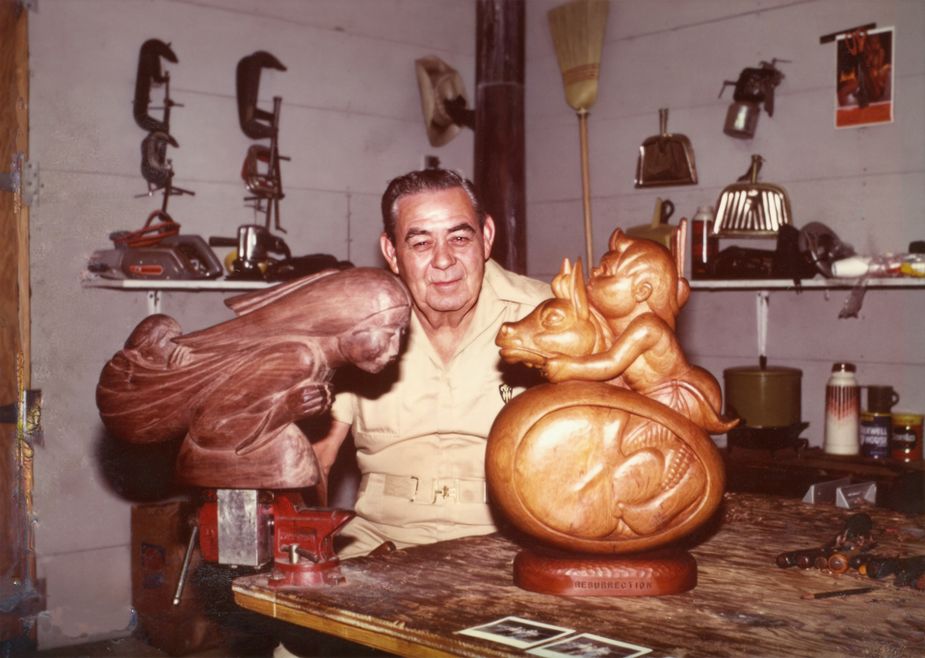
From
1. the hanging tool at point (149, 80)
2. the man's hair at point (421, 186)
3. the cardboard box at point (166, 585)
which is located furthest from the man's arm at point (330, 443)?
the hanging tool at point (149, 80)

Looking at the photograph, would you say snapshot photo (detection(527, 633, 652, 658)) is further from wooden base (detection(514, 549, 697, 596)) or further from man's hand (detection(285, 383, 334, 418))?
man's hand (detection(285, 383, 334, 418))

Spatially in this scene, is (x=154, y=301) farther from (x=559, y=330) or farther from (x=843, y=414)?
(x=843, y=414)

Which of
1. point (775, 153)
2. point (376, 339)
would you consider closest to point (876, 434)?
point (775, 153)

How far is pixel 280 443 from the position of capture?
6.81ft

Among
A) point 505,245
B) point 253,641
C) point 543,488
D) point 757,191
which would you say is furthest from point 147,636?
point 757,191

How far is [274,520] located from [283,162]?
353 centimetres

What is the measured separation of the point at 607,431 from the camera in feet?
6.47

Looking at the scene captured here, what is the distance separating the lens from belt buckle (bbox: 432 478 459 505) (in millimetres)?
2963

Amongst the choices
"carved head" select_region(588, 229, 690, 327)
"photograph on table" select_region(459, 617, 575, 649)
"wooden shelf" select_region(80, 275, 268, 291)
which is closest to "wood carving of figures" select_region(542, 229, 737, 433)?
"carved head" select_region(588, 229, 690, 327)

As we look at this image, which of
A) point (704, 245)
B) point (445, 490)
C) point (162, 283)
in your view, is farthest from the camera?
point (704, 245)

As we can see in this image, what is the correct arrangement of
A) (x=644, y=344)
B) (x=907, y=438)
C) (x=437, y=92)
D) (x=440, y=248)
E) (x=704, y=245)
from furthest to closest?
(x=437, y=92)
(x=704, y=245)
(x=907, y=438)
(x=440, y=248)
(x=644, y=344)

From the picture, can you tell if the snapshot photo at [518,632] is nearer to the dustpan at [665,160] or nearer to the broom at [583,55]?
the dustpan at [665,160]

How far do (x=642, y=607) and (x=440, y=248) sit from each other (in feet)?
3.97

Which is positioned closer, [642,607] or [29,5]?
[642,607]
